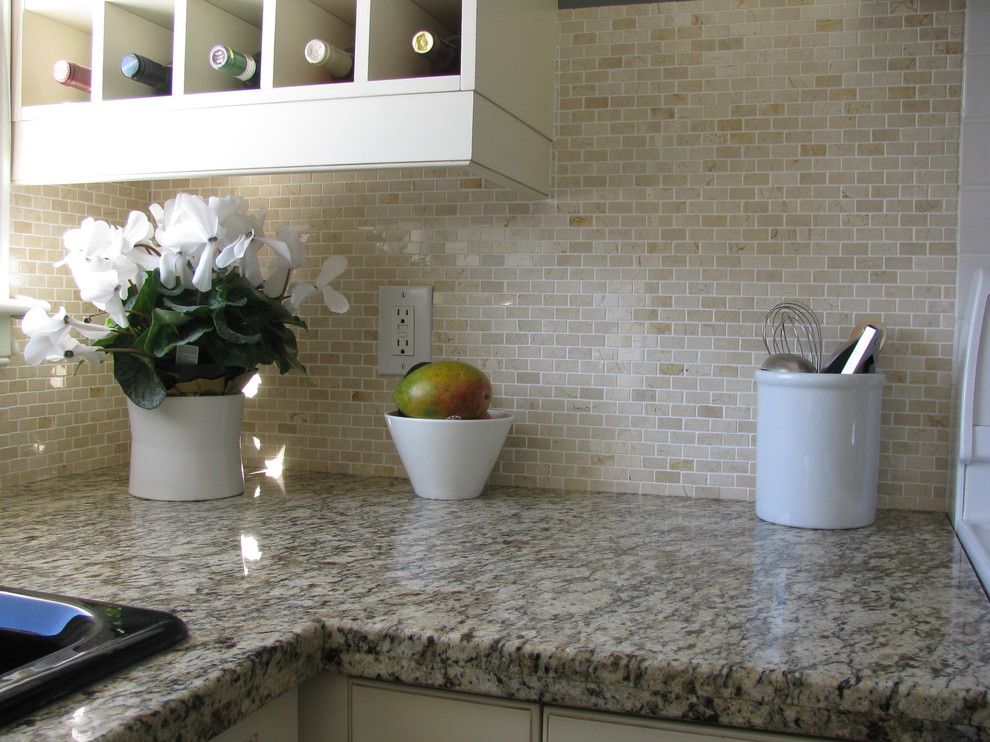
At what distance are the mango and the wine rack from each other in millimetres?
281

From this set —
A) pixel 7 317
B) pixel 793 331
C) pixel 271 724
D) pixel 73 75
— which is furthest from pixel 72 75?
pixel 793 331

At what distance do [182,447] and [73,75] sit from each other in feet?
1.82

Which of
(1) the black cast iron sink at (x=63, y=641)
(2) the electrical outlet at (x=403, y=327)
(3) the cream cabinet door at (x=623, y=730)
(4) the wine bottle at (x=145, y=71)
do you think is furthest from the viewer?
(2) the electrical outlet at (x=403, y=327)

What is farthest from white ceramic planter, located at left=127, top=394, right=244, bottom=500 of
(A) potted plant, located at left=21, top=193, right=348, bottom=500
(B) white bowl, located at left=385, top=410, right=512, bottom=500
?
(B) white bowl, located at left=385, top=410, right=512, bottom=500

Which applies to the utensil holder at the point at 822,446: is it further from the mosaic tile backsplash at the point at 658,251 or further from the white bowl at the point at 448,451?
the white bowl at the point at 448,451

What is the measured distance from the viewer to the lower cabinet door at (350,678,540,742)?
78 centimetres

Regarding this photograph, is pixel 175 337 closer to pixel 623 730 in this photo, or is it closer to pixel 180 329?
pixel 180 329

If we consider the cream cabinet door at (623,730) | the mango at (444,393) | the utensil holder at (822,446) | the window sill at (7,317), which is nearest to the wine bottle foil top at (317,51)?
the mango at (444,393)

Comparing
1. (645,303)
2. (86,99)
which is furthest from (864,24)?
(86,99)

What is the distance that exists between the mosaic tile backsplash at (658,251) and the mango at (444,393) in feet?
0.49

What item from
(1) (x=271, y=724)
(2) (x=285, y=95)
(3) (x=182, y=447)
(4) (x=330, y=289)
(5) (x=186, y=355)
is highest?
(2) (x=285, y=95)

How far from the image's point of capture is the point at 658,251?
1.40m

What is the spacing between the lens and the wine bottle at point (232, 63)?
4.03 ft

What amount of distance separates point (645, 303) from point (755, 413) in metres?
0.23
